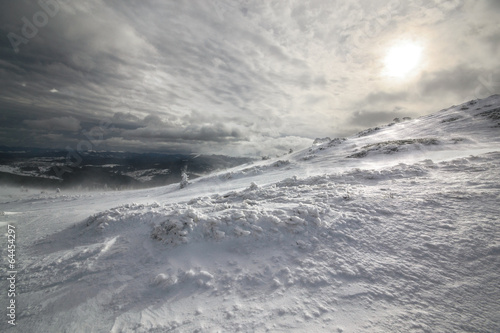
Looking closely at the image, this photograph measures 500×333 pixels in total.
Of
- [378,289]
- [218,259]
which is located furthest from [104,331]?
[378,289]

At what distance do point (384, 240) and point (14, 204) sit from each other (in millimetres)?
27925

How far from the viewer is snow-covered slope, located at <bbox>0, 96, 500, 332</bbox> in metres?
4.00

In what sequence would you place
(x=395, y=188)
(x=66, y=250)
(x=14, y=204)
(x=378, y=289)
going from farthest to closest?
(x=14, y=204)
(x=395, y=188)
(x=66, y=250)
(x=378, y=289)

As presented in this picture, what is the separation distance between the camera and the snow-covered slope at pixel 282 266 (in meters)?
4.00

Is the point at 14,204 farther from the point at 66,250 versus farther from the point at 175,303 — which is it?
the point at 175,303

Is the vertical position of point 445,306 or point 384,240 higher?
point 384,240

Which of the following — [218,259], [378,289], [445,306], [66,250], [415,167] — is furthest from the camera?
[415,167]

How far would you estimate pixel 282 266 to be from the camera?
527 centimetres

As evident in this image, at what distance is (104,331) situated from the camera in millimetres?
4004

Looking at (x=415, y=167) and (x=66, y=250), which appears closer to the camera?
(x=66, y=250)

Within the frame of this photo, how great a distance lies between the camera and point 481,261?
15.4ft

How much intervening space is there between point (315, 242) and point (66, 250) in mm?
8251

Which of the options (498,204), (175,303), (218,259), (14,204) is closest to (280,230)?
(218,259)

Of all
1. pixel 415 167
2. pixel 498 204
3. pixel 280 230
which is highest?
pixel 415 167
